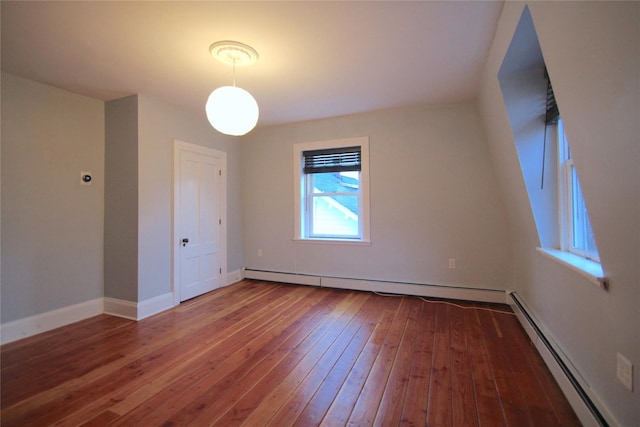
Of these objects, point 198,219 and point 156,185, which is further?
point 198,219

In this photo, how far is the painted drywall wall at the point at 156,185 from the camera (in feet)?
10.4

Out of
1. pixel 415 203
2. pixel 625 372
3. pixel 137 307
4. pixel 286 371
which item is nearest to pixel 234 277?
pixel 137 307

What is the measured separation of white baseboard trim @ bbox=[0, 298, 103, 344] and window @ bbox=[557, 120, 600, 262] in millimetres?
4722

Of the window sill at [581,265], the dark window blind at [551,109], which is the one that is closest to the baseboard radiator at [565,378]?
the window sill at [581,265]

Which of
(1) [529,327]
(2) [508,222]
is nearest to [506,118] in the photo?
(2) [508,222]

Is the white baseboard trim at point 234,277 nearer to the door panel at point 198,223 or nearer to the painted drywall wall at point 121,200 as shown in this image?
the door panel at point 198,223

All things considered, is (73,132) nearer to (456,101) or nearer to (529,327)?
(456,101)

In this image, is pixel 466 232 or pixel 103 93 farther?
pixel 466 232

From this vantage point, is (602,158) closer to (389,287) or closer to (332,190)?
(389,287)

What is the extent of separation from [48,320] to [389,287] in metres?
3.90

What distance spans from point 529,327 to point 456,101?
2646 millimetres

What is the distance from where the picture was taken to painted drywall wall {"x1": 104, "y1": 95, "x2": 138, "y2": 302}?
10.4ft

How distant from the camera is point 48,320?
287 cm

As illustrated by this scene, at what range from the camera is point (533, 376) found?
6.52 ft
